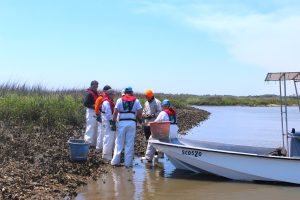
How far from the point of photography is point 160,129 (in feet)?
36.7

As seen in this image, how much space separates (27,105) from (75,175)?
8683 mm

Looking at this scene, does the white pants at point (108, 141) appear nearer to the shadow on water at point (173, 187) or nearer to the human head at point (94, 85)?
the shadow on water at point (173, 187)

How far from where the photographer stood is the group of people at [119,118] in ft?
37.0

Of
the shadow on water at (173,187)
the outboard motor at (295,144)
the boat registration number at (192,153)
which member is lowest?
the shadow on water at (173,187)

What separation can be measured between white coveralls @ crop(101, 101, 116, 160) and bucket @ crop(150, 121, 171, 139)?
1267 millimetres

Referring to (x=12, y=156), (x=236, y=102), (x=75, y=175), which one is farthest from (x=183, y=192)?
(x=236, y=102)

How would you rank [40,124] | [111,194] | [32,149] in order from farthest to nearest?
[40,124] < [32,149] < [111,194]

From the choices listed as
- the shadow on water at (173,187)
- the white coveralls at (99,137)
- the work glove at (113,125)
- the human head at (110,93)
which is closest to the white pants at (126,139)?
the work glove at (113,125)

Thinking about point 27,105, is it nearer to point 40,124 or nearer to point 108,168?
point 40,124

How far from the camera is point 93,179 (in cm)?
982

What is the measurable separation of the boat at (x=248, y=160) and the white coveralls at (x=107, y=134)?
4.72 feet

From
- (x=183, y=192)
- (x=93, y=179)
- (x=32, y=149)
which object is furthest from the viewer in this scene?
(x=32, y=149)

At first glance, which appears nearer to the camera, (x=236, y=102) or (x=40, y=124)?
(x=40, y=124)

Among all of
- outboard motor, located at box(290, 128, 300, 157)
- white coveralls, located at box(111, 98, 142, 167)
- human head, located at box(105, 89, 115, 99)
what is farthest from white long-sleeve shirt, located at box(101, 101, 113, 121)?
outboard motor, located at box(290, 128, 300, 157)
